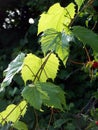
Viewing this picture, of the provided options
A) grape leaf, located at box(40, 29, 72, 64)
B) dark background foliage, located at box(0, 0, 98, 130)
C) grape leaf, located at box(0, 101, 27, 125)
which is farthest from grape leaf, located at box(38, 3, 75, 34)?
dark background foliage, located at box(0, 0, 98, 130)

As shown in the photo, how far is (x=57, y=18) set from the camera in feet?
2.37

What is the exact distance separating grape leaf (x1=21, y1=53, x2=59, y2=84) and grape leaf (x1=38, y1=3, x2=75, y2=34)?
0.19 feet

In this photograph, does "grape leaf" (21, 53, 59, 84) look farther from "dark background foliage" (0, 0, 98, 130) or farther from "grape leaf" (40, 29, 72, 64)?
"dark background foliage" (0, 0, 98, 130)

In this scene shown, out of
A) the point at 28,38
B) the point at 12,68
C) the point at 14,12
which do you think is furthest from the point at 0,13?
the point at 12,68

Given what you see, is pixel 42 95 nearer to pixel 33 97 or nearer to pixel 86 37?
pixel 33 97

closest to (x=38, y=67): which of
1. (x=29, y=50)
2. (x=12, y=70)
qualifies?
(x=12, y=70)

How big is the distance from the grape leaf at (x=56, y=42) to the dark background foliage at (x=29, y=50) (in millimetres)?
1604

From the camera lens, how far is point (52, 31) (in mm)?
691

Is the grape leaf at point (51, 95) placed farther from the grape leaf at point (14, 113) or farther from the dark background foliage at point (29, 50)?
the dark background foliage at point (29, 50)

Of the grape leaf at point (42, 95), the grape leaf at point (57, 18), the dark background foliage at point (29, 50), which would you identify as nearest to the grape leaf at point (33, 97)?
the grape leaf at point (42, 95)

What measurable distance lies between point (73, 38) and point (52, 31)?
42 mm

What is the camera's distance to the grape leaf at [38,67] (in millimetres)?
745

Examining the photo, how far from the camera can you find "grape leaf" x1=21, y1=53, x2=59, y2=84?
745mm

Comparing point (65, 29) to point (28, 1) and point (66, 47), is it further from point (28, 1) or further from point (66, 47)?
point (28, 1)
